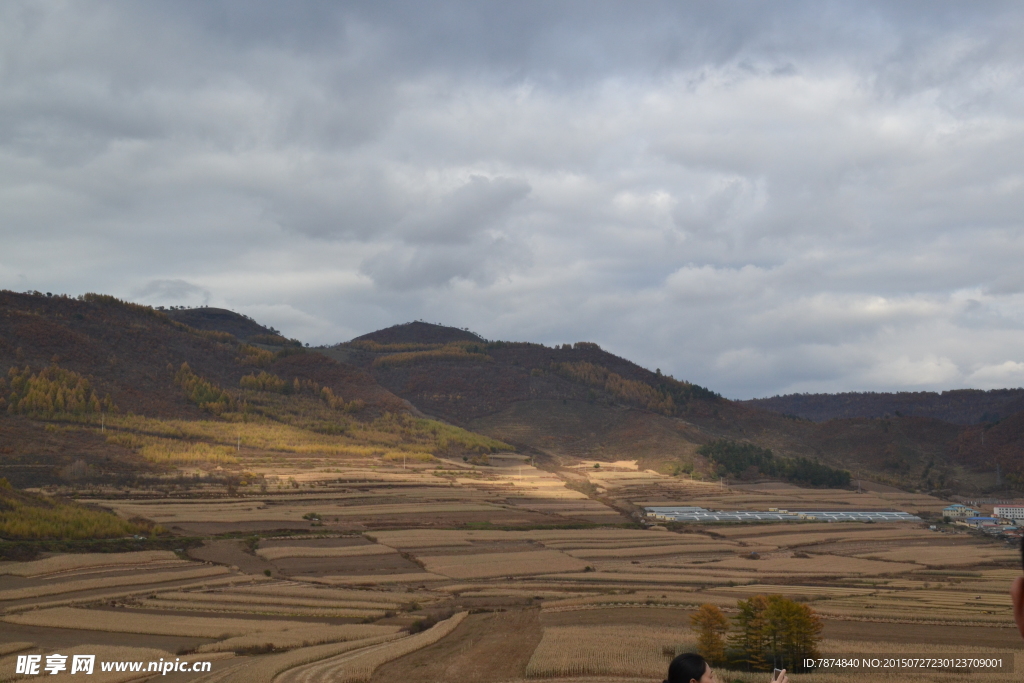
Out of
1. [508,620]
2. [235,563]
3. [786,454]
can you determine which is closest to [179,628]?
[508,620]

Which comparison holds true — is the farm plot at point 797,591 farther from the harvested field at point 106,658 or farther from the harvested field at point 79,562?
the harvested field at point 79,562

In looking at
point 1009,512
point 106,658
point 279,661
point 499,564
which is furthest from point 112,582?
point 1009,512

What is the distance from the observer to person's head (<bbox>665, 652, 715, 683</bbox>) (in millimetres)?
6582

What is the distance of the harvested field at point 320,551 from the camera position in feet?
178

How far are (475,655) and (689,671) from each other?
968 inches

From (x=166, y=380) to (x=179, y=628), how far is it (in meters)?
107

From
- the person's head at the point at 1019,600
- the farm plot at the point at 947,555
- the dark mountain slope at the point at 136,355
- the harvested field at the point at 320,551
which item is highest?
the dark mountain slope at the point at 136,355

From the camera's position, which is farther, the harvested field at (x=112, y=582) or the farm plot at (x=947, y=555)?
the farm plot at (x=947, y=555)

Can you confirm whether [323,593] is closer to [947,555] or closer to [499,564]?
[499,564]

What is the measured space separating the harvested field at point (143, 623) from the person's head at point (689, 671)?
28.6 metres

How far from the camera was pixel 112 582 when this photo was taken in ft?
136

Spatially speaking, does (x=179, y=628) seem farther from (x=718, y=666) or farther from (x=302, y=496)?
(x=302, y=496)

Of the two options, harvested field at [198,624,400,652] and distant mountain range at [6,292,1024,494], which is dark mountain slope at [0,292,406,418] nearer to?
distant mountain range at [6,292,1024,494]

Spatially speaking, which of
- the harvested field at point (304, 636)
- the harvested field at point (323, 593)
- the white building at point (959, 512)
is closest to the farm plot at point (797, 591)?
the harvested field at point (323, 593)
